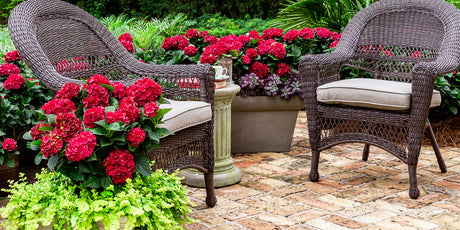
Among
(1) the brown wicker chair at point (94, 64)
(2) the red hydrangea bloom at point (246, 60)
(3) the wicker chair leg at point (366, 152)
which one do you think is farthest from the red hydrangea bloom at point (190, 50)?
(3) the wicker chair leg at point (366, 152)

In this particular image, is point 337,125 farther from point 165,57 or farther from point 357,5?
point 357,5

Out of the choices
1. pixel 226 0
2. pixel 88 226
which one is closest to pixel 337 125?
pixel 88 226

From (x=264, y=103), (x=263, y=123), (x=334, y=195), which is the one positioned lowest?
(x=334, y=195)

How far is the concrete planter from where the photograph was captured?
379 centimetres

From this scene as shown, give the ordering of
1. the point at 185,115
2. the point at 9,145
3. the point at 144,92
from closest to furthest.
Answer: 1. the point at 144,92
2. the point at 185,115
3. the point at 9,145

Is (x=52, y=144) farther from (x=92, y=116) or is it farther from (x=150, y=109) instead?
(x=150, y=109)

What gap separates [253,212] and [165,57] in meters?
1.56

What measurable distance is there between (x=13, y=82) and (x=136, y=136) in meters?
1.33

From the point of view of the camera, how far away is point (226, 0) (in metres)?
9.49

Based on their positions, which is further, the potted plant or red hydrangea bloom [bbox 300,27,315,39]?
red hydrangea bloom [bbox 300,27,315,39]

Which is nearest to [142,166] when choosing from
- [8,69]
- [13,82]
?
[13,82]

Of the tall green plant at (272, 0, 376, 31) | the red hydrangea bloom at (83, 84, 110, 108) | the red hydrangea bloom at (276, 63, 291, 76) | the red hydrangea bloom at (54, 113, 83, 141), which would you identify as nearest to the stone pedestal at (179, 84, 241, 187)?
the red hydrangea bloom at (276, 63, 291, 76)

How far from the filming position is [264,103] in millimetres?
3793

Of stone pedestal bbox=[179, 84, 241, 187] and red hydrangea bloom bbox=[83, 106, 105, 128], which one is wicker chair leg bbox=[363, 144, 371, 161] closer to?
stone pedestal bbox=[179, 84, 241, 187]
